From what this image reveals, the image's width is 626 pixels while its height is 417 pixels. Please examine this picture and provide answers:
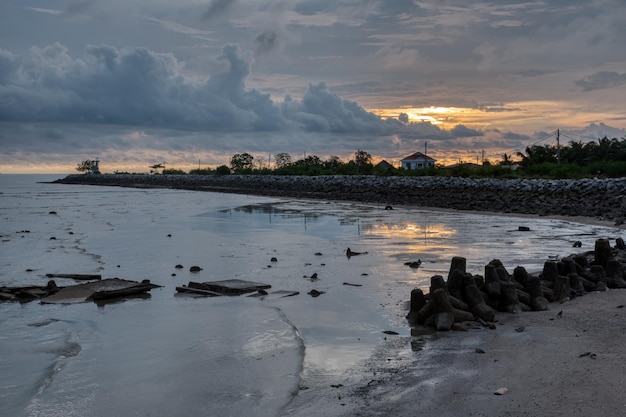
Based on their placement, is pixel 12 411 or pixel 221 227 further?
pixel 221 227

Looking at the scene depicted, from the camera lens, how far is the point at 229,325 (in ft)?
34.9

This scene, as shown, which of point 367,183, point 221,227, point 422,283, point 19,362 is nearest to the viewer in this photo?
point 19,362

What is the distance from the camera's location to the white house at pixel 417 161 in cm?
12062

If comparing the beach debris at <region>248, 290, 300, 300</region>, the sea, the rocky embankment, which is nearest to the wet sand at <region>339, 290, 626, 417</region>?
the sea

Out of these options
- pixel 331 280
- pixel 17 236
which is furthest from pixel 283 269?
pixel 17 236

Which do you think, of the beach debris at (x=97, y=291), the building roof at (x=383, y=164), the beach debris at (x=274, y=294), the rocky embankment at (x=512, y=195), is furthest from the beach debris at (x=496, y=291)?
the building roof at (x=383, y=164)

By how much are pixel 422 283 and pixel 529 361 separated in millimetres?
5918

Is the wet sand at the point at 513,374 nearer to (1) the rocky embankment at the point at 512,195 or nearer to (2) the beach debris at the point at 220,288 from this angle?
(2) the beach debris at the point at 220,288

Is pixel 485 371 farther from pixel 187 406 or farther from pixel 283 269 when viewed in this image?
pixel 283 269

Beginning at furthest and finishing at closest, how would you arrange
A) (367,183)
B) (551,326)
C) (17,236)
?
(367,183), (17,236), (551,326)

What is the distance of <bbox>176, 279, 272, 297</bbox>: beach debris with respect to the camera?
13.3 m

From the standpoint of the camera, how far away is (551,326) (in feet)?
31.3

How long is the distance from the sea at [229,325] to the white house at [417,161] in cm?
9762

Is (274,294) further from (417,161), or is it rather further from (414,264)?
(417,161)
